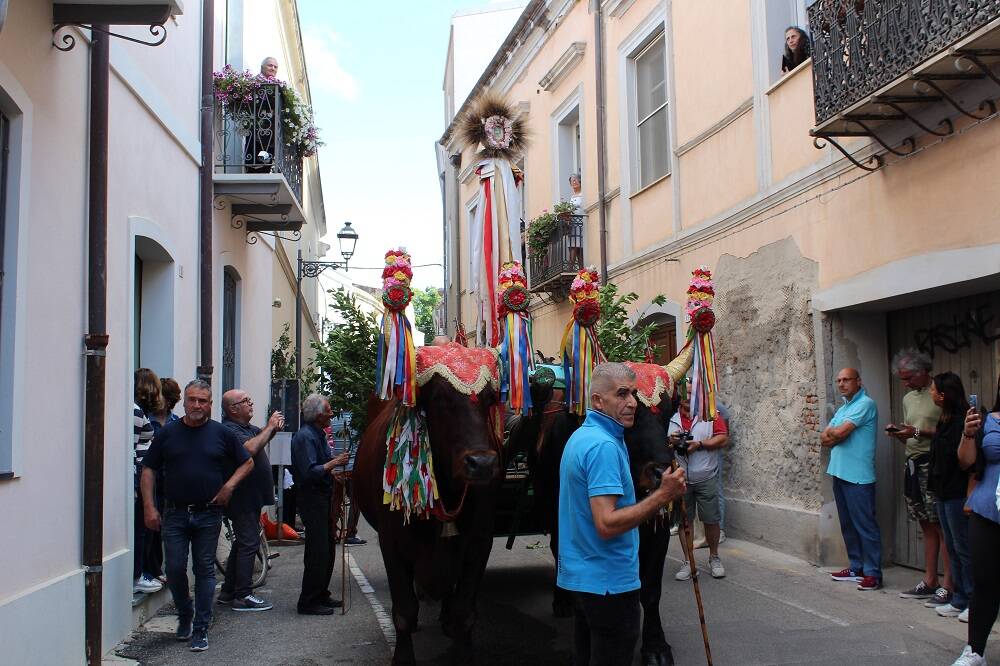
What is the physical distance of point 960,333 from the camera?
840 cm

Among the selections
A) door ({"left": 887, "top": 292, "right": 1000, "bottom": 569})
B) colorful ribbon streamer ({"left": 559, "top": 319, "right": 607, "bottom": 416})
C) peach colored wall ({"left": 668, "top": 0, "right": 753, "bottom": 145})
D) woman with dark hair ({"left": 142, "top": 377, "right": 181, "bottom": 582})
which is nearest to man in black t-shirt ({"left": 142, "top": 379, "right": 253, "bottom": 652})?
woman with dark hair ({"left": 142, "top": 377, "right": 181, "bottom": 582})

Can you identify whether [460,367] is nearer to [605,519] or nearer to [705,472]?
[605,519]

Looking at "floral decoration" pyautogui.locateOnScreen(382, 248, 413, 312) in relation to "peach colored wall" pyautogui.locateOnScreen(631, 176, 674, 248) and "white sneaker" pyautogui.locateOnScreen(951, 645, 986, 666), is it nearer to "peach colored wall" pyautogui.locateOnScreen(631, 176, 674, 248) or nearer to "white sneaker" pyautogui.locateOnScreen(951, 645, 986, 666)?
"white sneaker" pyautogui.locateOnScreen(951, 645, 986, 666)

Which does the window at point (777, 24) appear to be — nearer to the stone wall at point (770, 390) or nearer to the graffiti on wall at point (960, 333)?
the stone wall at point (770, 390)

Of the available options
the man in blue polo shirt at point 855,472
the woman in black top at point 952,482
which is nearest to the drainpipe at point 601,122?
the man in blue polo shirt at point 855,472

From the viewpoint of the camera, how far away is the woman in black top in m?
6.85

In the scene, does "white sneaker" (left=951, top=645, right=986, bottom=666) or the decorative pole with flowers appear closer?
"white sneaker" (left=951, top=645, right=986, bottom=666)

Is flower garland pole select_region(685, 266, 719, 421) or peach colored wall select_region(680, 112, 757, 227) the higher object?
peach colored wall select_region(680, 112, 757, 227)

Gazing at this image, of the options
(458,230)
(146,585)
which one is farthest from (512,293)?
(458,230)

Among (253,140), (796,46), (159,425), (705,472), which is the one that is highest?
(796,46)

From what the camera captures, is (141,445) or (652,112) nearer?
(141,445)

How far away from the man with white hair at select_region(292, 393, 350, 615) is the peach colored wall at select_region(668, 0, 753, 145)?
6.72 m

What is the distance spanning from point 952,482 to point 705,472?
2921 mm

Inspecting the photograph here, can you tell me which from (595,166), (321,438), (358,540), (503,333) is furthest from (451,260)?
(503,333)
